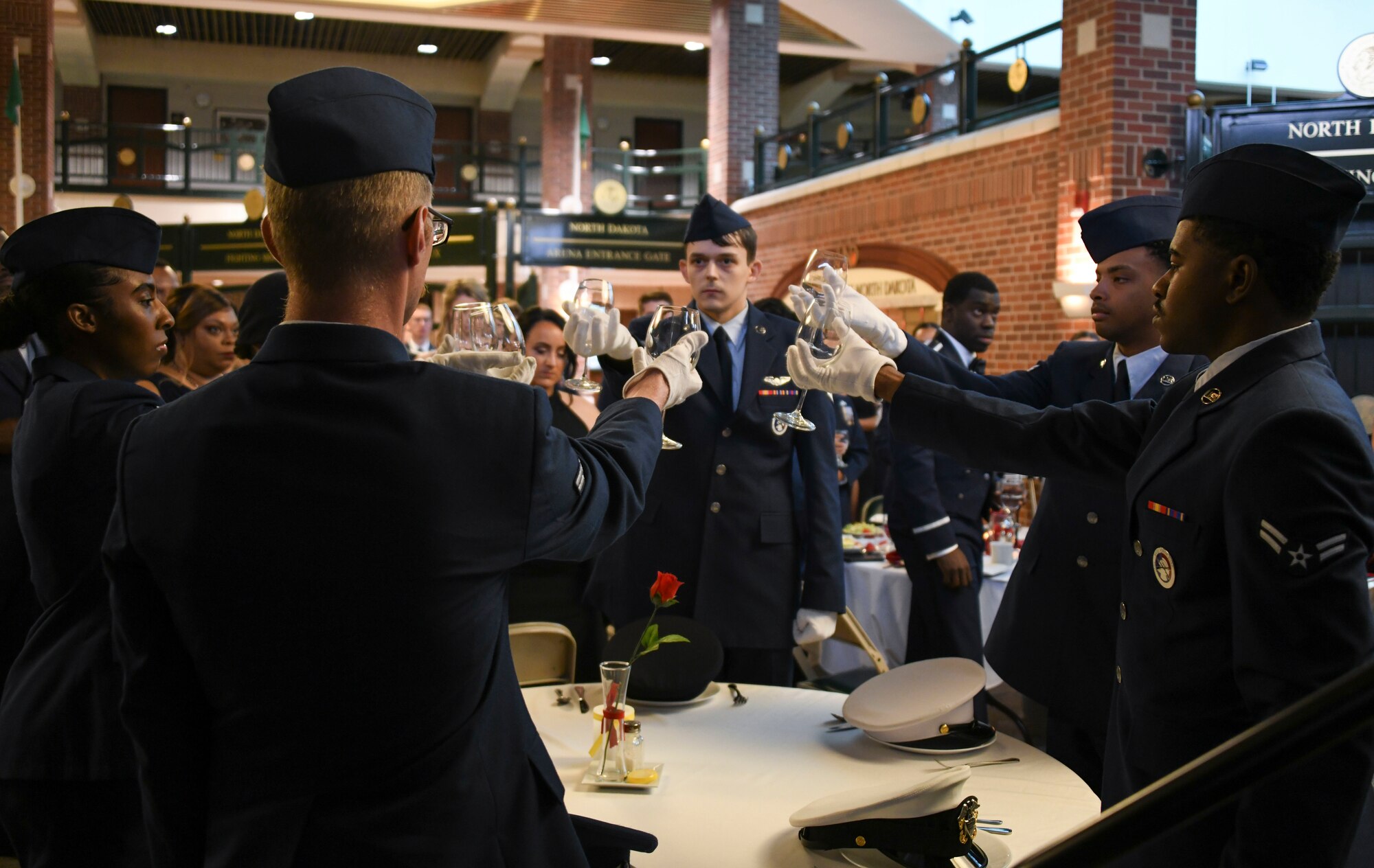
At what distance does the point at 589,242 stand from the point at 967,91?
3.61 meters

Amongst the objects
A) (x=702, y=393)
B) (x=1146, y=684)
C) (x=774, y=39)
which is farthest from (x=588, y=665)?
(x=774, y=39)

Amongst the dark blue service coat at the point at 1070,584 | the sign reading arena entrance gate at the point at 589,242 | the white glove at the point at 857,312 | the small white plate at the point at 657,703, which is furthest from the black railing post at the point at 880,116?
the small white plate at the point at 657,703

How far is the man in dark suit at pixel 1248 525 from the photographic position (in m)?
1.25

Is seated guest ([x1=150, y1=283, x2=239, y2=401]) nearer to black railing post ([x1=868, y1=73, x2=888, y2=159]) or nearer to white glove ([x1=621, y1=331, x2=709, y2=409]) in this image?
white glove ([x1=621, y1=331, x2=709, y2=409])

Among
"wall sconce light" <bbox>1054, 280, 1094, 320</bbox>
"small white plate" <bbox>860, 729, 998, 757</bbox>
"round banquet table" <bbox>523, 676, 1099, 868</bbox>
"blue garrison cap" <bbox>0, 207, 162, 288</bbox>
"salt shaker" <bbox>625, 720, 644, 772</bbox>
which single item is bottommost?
"round banquet table" <bbox>523, 676, 1099, 868</bbox>

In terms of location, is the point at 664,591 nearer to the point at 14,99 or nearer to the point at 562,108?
the point at 14,99

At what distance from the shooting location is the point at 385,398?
113 centimetres

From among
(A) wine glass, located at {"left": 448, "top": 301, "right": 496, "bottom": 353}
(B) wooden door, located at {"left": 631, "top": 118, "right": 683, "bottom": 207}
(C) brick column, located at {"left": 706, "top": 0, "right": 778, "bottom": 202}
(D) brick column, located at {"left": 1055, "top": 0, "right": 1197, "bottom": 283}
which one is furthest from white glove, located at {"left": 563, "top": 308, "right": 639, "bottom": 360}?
(B) wooden door, located at {"left": 631, "top": 118, "right": 683, "bottom": 207}

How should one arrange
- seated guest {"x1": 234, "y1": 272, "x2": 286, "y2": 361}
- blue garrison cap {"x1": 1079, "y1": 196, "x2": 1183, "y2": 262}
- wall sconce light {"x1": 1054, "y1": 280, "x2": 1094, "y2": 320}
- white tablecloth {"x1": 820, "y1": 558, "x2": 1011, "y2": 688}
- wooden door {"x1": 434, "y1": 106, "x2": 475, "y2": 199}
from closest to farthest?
blue garrison cap {"x1": 1079, "y1": 196, "x2": 1183, "y2": 262} → seated guest {"x1": 234, "y1": 272, "x2": 286, "y2": 361} → white tablecloth {"x1": 820, "y1": 558, "x2": 1011, "y2": 688} → wall sconce light {"x1": 1054, "y1": 280, "x2": 1094, "y2": 320} → wooden door {"x1": 434, "y1": 106, "x2": 475, "y2": 199}

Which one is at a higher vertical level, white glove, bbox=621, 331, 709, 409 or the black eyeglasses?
the black eyeglasses

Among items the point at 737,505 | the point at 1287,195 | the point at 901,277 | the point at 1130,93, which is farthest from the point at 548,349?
the point at 901,277

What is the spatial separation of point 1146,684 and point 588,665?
2635 mm

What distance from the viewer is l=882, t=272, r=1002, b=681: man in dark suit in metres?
4.02

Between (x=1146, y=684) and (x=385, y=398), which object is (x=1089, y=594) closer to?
(x=1146, y=684)
